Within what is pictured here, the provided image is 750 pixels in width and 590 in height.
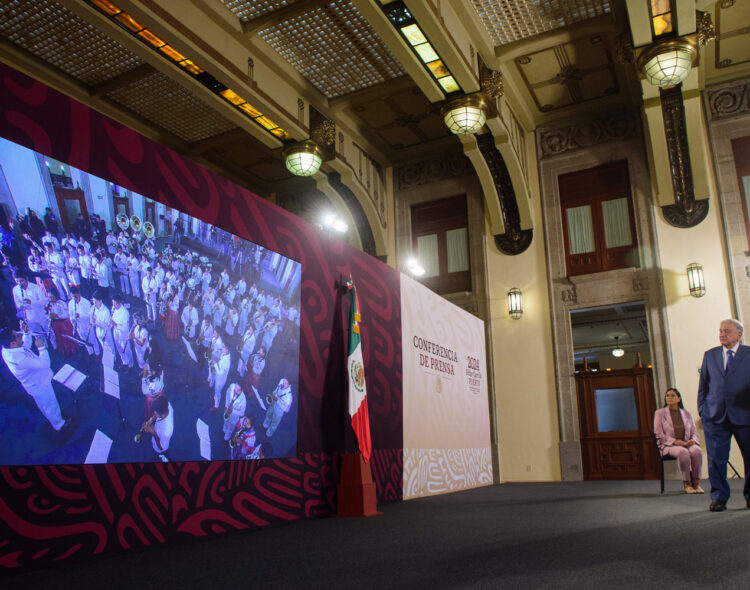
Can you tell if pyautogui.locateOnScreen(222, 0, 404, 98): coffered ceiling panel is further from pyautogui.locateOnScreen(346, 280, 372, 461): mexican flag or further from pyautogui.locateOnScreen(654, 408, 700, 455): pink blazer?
pyautogui.locateOnScreen(654, 408, 700, 455): pink blazer

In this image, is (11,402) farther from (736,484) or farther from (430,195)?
(430,195)

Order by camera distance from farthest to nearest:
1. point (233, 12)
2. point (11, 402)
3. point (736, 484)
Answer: point (233, 12)
point (736, 484)
point (11, 402)

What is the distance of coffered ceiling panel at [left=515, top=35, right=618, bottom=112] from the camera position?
888 centimetres

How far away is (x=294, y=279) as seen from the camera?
4.94 m

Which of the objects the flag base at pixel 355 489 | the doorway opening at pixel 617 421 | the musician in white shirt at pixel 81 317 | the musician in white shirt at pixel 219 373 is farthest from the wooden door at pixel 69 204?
the doorway opening at pixel 617 421

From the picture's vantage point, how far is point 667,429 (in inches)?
253

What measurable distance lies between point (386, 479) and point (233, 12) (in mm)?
5744

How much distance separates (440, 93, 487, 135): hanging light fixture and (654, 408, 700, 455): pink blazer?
13.5ft

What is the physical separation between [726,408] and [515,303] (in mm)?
5758

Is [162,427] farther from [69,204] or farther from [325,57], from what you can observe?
[325,57]

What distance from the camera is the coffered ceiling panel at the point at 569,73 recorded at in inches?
349

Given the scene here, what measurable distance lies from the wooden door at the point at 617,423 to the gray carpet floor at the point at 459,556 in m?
5.02

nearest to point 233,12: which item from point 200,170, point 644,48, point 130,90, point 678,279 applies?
point 130,90

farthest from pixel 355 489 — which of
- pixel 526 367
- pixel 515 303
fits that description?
pixel 515 303
